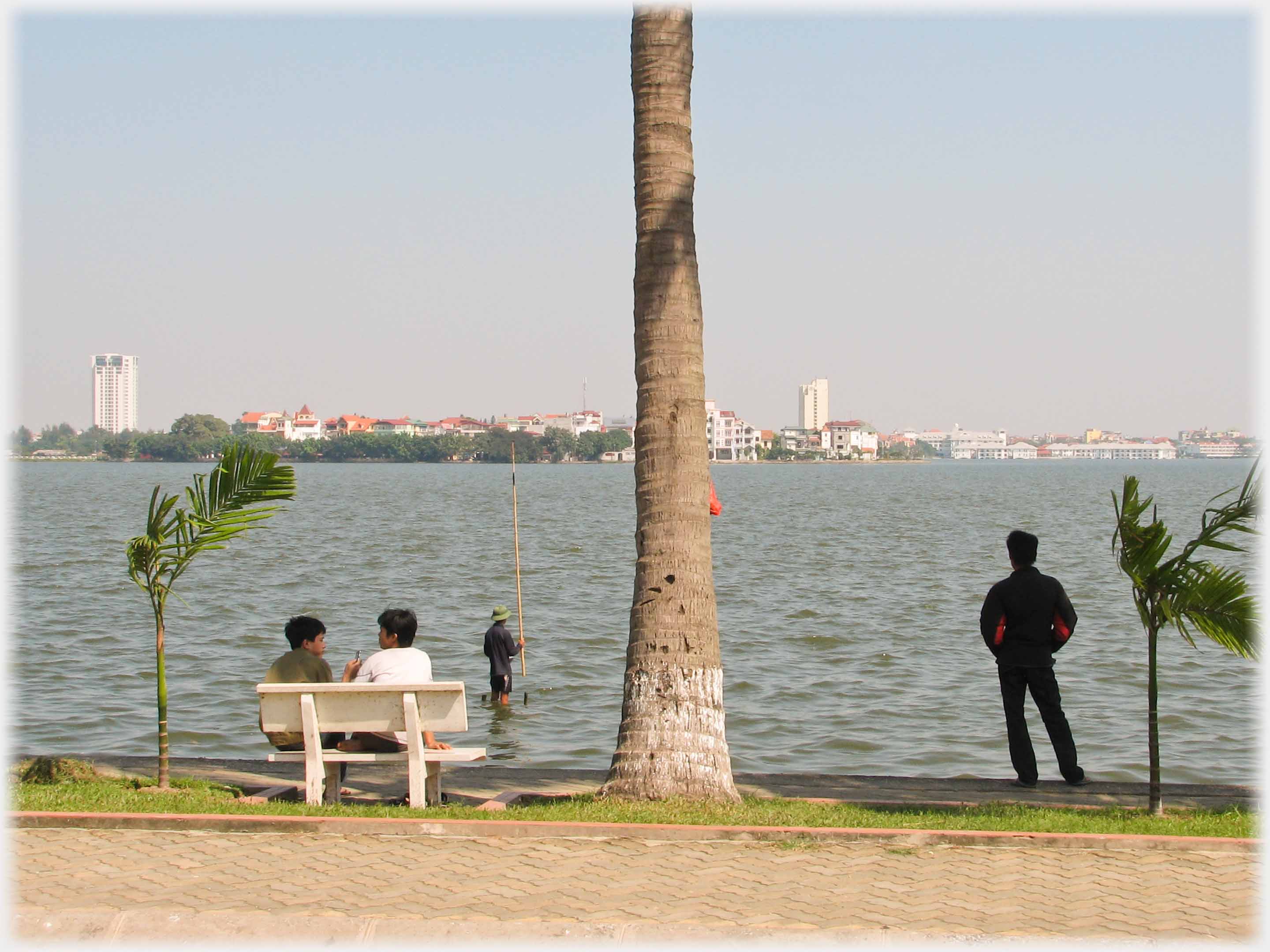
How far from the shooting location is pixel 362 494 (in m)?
96.1

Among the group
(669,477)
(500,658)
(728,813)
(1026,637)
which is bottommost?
(500,658)

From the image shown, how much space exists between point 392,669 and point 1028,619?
422 centimetres

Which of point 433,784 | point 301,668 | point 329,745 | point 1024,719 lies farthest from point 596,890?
point 1024,719

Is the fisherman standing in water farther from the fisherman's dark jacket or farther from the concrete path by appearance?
the fisherman's dark jacket

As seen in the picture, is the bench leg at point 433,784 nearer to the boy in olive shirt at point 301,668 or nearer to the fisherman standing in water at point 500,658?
the boy in olive shirt at point 301,668

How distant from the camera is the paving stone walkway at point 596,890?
5363mm

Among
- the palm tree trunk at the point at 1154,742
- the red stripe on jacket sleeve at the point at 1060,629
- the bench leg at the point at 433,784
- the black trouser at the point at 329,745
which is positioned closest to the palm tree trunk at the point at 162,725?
the black trouser at the point at 329,745

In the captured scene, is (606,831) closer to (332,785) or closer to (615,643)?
(332,785)

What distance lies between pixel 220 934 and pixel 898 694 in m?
12.5

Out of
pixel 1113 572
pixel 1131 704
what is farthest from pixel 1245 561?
pixel 1131 704

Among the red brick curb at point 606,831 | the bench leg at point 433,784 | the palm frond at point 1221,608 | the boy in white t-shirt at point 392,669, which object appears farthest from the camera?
the boy in white t-shirt at point 392,669

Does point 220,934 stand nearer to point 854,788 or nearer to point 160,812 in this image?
point 160,812

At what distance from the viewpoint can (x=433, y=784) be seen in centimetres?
803

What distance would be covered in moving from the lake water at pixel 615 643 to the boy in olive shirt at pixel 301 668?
4.42 metres
